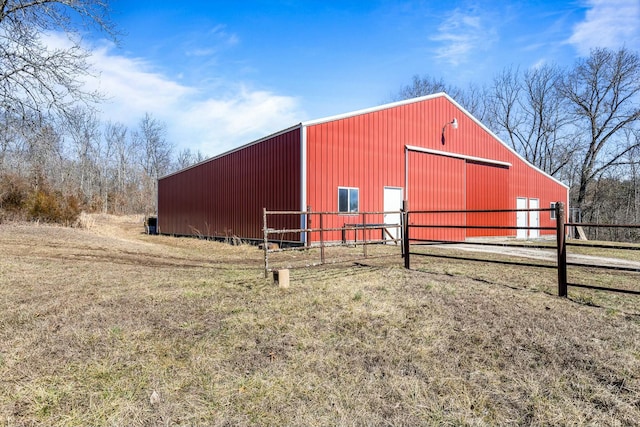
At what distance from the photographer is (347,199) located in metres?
12.8

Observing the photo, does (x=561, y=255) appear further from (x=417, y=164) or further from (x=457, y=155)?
(x=457, y=155)

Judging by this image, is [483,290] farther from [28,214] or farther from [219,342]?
[28,214]

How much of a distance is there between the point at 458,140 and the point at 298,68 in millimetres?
8183

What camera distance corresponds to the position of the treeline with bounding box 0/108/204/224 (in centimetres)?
968

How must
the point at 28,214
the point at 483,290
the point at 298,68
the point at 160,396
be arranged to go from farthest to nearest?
the point at 28,214
the point at 298,68
the point at 483,290
the point at 160,396

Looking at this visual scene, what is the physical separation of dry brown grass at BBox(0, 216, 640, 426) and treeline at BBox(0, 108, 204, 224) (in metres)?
5.47

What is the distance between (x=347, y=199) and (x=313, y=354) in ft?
31.9

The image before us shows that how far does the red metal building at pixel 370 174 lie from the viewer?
1224 cm

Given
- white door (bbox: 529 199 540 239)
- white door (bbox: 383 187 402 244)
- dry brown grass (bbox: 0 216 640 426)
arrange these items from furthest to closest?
white door (bbox: 529 199 540 239), white door (bbox: 383 187 402 244), dry brown grass (bbox: 0 216 640 426)

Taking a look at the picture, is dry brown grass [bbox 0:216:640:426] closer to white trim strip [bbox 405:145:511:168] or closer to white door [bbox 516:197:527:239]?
white trim strip [bbox 405:145:511:168]

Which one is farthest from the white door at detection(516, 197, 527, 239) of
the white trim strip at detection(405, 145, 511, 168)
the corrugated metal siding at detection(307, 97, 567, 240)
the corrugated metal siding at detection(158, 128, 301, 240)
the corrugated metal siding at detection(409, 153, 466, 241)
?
the corrugated metal siding at detection(158, 128, 301, 240)

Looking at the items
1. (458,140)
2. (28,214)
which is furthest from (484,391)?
(28,214)

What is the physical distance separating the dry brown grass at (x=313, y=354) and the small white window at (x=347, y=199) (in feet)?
22.4

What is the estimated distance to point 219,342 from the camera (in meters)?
3.51
